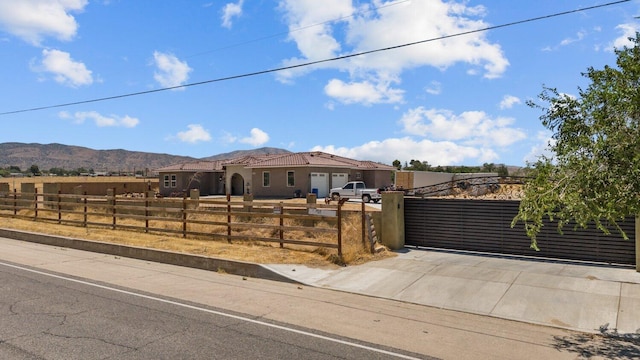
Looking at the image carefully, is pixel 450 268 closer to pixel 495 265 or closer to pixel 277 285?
pixel 495 265

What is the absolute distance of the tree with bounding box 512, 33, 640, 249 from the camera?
624 centimetres

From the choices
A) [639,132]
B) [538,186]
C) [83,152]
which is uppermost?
[83,152]

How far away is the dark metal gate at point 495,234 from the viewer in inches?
440

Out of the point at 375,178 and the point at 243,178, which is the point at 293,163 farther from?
the point at 375,178

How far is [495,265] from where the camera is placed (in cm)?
1130

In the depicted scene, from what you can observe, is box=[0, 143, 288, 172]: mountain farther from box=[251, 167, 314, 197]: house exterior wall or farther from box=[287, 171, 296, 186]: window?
box=[287, 171, 296, 186]: window

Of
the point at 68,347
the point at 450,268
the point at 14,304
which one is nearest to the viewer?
the point at 68,347

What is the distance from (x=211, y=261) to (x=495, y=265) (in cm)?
697

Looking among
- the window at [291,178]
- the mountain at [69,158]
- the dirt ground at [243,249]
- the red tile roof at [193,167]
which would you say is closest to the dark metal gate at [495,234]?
the dirt ground at [243,249]

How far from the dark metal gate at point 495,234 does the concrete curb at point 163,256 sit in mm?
5193

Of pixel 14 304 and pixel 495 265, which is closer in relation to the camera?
pixel 14 304

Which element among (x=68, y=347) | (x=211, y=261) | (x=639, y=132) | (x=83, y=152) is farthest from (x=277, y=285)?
(x=83, y=152)

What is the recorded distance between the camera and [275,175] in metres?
38.9

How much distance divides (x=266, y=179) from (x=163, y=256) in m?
27.0
